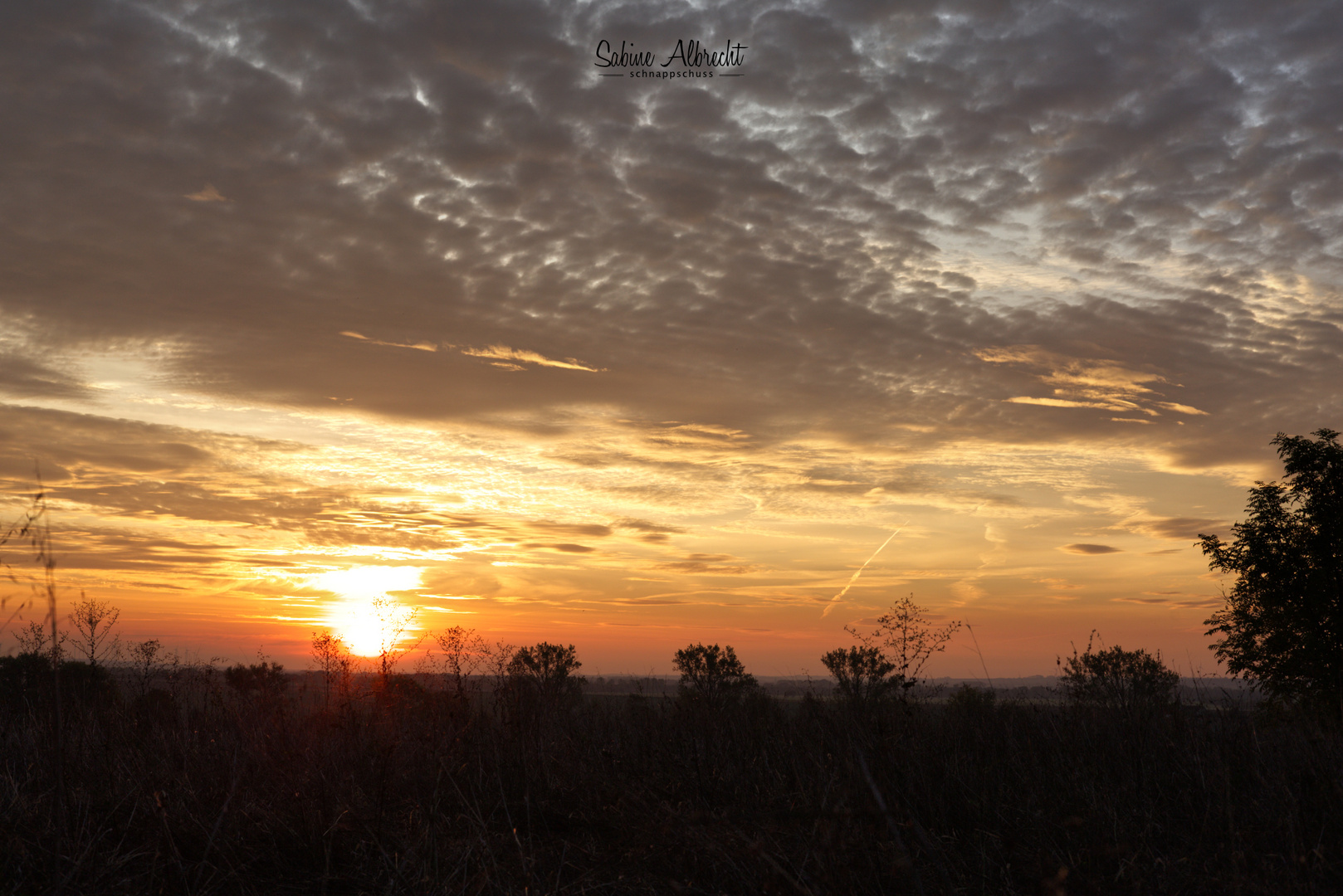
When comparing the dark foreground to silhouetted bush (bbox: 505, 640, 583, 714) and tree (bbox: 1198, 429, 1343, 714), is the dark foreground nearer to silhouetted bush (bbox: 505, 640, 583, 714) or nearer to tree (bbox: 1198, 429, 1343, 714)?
silhouetted bush (bbox: 505, 640, 583, 714)

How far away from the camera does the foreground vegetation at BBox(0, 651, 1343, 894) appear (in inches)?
208

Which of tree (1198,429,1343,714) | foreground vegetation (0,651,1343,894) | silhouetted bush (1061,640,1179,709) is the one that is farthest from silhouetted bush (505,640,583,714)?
tree (1198,429,1343,714)

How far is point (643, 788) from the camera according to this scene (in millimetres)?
7355

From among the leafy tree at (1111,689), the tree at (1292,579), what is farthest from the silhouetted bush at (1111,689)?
the tree at (1292,579)

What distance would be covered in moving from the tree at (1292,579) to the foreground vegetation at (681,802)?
31.1m

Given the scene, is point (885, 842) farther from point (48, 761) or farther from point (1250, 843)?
point (48, 761)

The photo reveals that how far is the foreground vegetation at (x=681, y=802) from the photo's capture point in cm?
527

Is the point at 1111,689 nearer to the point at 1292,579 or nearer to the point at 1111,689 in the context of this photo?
the point at 1111,689

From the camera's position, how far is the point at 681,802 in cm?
680

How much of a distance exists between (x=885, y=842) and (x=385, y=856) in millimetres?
3238

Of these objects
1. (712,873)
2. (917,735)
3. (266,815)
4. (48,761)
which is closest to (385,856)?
(266,815)

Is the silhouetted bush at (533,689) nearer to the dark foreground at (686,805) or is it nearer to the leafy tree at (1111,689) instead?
the dark foreground at (686,805)

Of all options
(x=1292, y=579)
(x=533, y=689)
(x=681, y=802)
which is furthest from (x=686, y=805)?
(x=1292, y=579)

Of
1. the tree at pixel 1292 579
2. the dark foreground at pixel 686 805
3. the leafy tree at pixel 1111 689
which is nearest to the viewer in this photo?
the dark foreground at pixel 686 805
